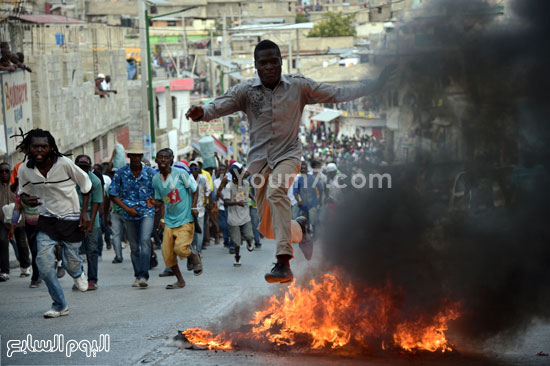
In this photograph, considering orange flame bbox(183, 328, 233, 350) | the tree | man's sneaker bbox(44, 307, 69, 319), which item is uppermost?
the tree

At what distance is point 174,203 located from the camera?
1055cm

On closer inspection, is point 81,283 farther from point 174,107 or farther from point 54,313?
point 174,107

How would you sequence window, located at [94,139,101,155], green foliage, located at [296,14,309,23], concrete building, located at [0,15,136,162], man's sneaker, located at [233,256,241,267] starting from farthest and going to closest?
green foliage, located at [296,14,309,23] < window, located at [94,139,101,155] < concrete building, located at [0,15,136,162] < man's sneaker, located at [233,256,241,267]

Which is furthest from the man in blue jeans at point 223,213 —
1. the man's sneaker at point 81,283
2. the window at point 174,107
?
the window at point 174,107

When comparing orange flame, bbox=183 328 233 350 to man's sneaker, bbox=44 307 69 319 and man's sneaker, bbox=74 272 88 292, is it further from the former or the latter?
man's sneaker, bbox=74 272 88 292

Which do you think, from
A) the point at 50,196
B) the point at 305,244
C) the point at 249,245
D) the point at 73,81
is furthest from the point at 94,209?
the point at 73,81

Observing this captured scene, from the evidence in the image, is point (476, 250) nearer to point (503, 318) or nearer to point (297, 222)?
point (503, 318)

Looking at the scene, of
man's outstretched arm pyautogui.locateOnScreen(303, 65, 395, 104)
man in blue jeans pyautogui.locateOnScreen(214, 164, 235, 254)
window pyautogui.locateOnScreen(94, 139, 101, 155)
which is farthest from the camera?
window pyautogui.locateOnScreen(94, 139, 101, 155)

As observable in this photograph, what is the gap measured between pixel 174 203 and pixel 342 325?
3969mm

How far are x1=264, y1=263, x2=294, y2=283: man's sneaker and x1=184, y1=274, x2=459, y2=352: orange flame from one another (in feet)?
1.22

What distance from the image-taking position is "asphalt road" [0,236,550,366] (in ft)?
21.6

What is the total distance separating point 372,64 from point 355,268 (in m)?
1.83

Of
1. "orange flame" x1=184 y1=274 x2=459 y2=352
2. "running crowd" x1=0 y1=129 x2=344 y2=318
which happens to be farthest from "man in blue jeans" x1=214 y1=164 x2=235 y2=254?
"orange flame" x1=184 y1=274 x2=459 y2=352

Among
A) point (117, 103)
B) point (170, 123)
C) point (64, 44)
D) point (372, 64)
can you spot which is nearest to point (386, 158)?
point (372, 64)
